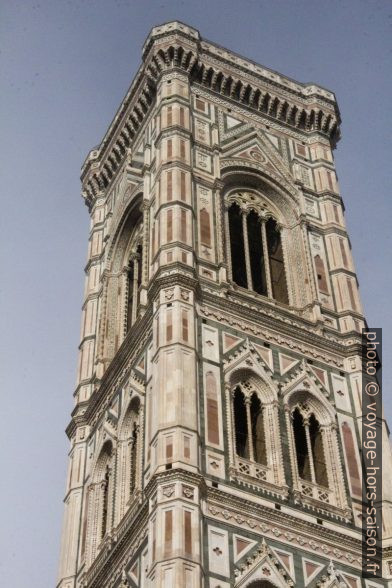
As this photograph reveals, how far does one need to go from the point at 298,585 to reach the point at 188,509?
2.26 meters

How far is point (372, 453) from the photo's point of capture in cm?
2320

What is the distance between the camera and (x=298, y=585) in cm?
1970

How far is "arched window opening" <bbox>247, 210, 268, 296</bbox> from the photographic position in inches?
1065

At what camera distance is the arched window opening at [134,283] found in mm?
27516

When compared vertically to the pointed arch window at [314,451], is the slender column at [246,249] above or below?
above

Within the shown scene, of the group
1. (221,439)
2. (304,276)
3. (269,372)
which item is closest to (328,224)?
(304,276)

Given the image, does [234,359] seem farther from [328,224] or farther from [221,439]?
[328,224]

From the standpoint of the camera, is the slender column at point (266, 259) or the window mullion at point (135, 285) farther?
the window mullion at point (135, 285)

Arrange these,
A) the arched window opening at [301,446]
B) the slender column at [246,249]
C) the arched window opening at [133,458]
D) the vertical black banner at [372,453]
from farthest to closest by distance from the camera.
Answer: the slender column at [246,249], the arched window opening at [133,458], the arched window opening at [301,446], the vertical black banner at [372,453]

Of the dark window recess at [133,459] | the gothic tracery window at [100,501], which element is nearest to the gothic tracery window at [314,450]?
the dark window recess at [133,459]

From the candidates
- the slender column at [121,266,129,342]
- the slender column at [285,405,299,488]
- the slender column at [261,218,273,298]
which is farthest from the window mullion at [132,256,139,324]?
the slender column at [285,405,299,488]

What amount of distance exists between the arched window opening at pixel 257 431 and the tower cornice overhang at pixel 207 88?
11.0 meters

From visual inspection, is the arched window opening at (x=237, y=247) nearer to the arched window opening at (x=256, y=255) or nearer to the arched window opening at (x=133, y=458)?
the arched window opening at (x=256, y=255)

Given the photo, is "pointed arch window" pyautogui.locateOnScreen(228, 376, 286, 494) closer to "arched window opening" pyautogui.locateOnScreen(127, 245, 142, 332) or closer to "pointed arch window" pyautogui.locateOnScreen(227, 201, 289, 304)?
"pointed arch window" pyautogui.locateOnScreen(227, 201, 289, 304)
